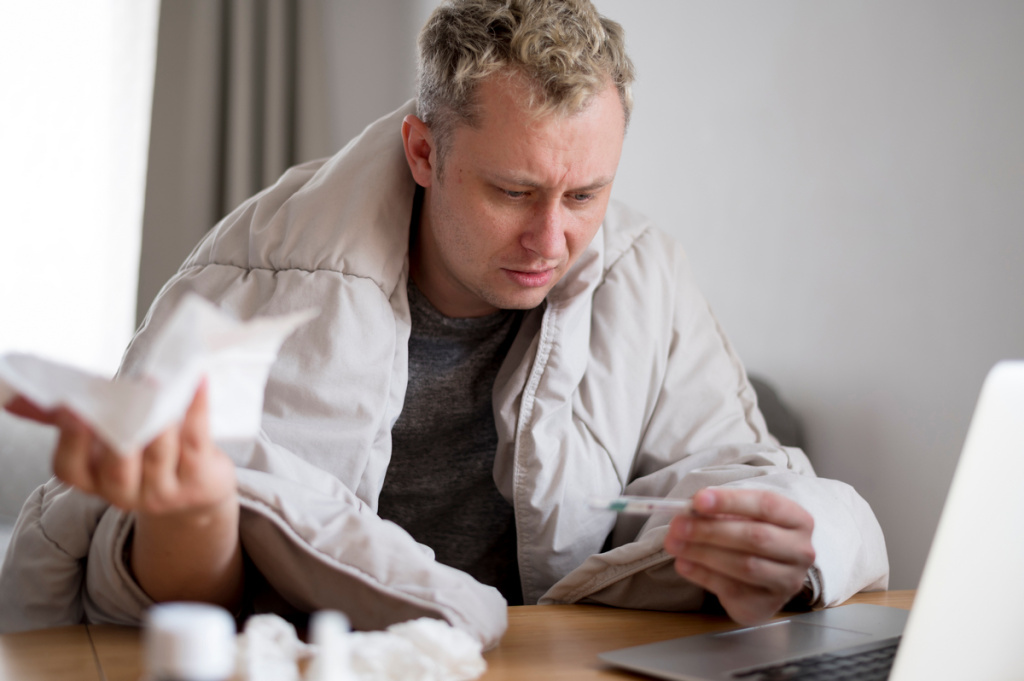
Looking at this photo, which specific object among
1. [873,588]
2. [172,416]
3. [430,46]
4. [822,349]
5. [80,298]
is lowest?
[80,298]

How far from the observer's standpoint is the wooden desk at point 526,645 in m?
0.64

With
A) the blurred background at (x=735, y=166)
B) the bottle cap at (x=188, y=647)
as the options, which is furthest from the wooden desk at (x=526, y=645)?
the blurred background at (x=735, y=166)

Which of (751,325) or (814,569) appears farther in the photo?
(751,325)

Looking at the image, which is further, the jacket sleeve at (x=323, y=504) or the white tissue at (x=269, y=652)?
the jacket sleeve at (x=323, y=504)

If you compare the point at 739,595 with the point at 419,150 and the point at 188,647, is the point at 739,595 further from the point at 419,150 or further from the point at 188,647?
the point at 419,150

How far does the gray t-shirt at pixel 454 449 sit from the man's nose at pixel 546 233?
0.72 feet

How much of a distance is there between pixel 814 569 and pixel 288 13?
8.16ft

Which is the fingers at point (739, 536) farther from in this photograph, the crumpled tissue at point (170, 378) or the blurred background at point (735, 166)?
the blurred background at point (735, 166)

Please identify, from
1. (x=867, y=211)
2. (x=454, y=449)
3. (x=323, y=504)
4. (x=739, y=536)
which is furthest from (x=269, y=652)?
(x=867, y=211)

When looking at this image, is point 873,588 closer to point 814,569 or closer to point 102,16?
point 814,569

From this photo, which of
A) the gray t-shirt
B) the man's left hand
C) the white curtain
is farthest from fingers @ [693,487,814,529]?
the white curtain

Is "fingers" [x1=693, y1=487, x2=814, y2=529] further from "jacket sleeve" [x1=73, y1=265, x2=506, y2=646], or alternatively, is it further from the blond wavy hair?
the blond wavy hair

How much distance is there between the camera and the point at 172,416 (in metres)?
0.48

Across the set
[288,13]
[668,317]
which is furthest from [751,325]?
[288,13]
